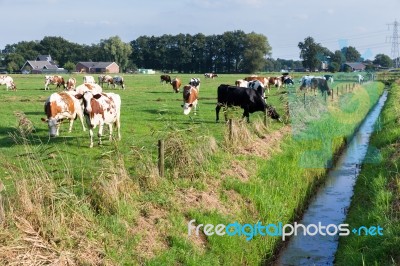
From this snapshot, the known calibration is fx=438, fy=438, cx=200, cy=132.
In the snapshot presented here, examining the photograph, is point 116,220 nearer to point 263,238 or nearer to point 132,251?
point 132,251

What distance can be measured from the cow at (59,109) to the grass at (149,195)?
0.64 metres

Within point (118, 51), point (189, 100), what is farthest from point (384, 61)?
point (189, 100)

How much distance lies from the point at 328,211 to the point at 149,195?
5559 mm

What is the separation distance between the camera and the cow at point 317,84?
1342 inches

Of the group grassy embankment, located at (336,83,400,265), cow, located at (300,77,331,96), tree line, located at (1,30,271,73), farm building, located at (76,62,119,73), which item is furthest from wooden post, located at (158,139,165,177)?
farm building, located at (76,62,119,73)

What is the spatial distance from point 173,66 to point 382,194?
124530 millimetres

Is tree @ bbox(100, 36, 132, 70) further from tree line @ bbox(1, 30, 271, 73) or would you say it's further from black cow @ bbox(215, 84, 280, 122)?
black cow @ bbox(215, 84, 280, 122)

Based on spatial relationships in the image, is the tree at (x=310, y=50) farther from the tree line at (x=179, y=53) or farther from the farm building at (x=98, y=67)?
the farm building at (x=98, y=67)

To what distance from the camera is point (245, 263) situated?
8438 mm

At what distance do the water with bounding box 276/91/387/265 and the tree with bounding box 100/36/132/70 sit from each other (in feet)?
380

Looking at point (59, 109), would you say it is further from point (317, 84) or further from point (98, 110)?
point (317, 84)

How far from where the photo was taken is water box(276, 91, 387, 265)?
30.3 feet

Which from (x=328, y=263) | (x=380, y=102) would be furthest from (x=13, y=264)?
(x=380, y=102)

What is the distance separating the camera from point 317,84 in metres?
36.5
